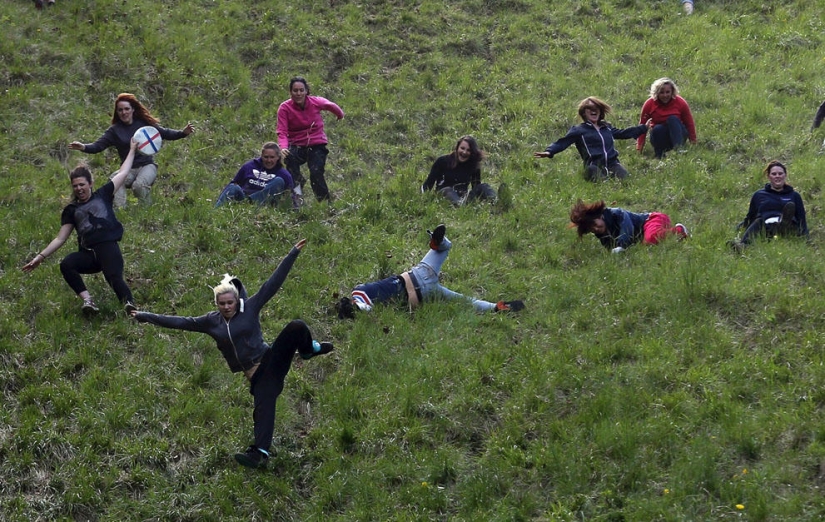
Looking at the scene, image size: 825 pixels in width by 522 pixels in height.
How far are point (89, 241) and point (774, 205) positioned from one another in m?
7.65

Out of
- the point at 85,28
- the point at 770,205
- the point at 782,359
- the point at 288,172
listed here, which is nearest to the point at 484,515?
the point at 782,359

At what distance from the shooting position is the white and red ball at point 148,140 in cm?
1155

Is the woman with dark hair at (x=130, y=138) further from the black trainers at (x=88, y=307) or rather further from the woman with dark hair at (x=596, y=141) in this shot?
the woman with dark hair at (x=596, y=141)

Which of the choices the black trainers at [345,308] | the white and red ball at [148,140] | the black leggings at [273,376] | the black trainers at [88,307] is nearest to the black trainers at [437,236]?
the black trainers at [345,308]

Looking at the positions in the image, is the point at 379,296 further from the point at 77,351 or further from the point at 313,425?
the point at 77,351

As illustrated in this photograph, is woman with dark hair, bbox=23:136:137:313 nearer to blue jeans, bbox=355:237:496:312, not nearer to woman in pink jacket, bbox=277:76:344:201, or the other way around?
blue jeans, bbox=355:237:496:312

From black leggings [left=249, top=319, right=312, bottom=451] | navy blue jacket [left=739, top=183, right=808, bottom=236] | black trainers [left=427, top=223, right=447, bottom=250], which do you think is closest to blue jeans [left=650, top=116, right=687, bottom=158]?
navy blue jacket [left=739, top=183, right=808, bottom=236]

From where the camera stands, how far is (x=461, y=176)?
42.9 feet

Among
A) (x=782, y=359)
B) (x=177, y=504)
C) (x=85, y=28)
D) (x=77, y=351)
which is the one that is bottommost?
(x=177, y=504)

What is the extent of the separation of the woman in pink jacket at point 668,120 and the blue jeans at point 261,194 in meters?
5.60

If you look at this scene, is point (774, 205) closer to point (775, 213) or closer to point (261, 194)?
point (775, 213)

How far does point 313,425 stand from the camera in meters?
8.66

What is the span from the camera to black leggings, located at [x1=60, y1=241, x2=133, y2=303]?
32.0 ft

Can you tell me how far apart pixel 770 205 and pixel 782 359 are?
9.82ft
